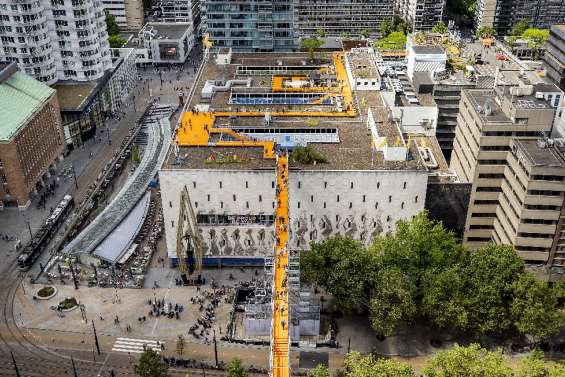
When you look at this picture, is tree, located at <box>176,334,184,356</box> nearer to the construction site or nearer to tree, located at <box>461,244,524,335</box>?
the construction site

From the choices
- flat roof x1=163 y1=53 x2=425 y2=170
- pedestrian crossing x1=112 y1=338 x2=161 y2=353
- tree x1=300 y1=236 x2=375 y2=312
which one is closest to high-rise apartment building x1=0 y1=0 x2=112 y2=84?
flat roof x1=163 y1=53 x2=425 y2=170

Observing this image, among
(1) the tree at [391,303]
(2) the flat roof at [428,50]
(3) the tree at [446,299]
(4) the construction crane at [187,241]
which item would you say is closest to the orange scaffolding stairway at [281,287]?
(1) the tree at [391,303]

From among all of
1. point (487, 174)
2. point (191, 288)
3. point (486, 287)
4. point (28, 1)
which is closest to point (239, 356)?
point (191, 288)

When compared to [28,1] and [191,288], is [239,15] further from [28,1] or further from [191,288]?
[191,288]

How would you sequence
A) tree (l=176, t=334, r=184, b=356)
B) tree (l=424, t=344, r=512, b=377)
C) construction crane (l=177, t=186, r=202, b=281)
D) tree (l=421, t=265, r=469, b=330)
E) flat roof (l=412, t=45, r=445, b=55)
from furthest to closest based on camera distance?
flat roof (l=412, t=45, r=445, b=55) < construction crane (l=177, t=186, r=202, b=281) < tree (l=176, t=334, r=184, b=356) < tree (l=421, t=265, r=469, b=330) < tree (l=424, t=344, r=512, b=377)

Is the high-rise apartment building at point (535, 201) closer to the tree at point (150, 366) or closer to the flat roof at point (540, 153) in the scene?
the flat roof at point (540, 153)
